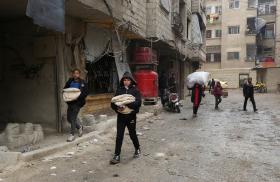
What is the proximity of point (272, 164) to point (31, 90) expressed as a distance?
659 centimetres

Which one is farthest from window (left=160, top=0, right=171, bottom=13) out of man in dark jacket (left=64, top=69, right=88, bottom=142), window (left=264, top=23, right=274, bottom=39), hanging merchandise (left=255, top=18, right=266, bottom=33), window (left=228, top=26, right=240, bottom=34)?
window (left=264, top=23, right=274, bottom=39)

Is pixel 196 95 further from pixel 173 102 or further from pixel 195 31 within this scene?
pixel 195 31

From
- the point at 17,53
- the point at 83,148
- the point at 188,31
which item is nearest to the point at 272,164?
the point at 83,148

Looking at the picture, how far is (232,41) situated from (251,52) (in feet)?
10.1

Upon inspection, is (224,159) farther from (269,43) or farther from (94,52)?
(269,43)

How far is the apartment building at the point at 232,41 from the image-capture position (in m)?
51.1

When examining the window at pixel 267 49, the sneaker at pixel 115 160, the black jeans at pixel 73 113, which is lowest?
the sneaker at pixel 115 160

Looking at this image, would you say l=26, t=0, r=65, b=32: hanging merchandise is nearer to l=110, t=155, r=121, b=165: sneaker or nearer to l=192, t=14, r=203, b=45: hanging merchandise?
l=110, t=155, r=121, b=165: sneaker

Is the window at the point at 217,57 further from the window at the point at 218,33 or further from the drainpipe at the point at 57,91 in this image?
the drainpipe at the point at 57,91

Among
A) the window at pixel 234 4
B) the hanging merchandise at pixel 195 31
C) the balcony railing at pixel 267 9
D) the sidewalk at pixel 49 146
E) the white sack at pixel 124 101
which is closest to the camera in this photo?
the sidewalk at pixel 49 146

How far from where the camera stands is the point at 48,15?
7230 millimetres

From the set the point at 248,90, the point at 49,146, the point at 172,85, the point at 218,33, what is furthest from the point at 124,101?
the point at 218,33

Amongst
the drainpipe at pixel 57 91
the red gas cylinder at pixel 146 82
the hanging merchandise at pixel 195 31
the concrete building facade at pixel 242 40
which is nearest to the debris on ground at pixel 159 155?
the drainpipe at pixel 57 91

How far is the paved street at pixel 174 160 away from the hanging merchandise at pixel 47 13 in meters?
2.56
